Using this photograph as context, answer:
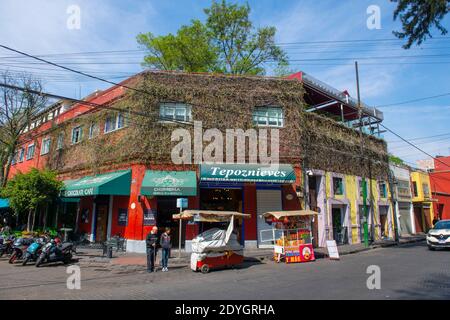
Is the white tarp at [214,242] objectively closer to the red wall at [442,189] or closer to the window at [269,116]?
the window at [269,116]

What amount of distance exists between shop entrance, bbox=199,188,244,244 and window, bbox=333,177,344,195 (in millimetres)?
7643

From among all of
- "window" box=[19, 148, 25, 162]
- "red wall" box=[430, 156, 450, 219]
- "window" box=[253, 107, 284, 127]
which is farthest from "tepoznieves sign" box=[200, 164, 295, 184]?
"red wall" box=[430, 156, 450, 219]

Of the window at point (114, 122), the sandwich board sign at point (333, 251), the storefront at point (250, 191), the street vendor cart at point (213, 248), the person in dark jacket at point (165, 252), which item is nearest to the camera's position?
the street vendor cart at point (213, 248)

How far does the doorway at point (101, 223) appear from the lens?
18.9 metres

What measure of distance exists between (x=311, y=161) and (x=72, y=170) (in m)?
15.8

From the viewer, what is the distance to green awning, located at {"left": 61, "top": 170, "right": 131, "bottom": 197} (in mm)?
16359

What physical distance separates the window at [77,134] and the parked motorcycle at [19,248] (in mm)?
9531

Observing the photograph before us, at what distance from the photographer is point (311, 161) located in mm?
20156

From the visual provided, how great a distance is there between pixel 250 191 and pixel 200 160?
128 inches

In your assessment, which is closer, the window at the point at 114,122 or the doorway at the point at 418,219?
the window at the point at 114,122

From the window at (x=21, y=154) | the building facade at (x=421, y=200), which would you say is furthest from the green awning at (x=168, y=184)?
the building facade at (x=421, y=200)

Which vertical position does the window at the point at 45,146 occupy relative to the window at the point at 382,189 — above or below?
above

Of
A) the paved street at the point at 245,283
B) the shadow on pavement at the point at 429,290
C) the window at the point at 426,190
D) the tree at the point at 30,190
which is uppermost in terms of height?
the window at the point at 426,190
